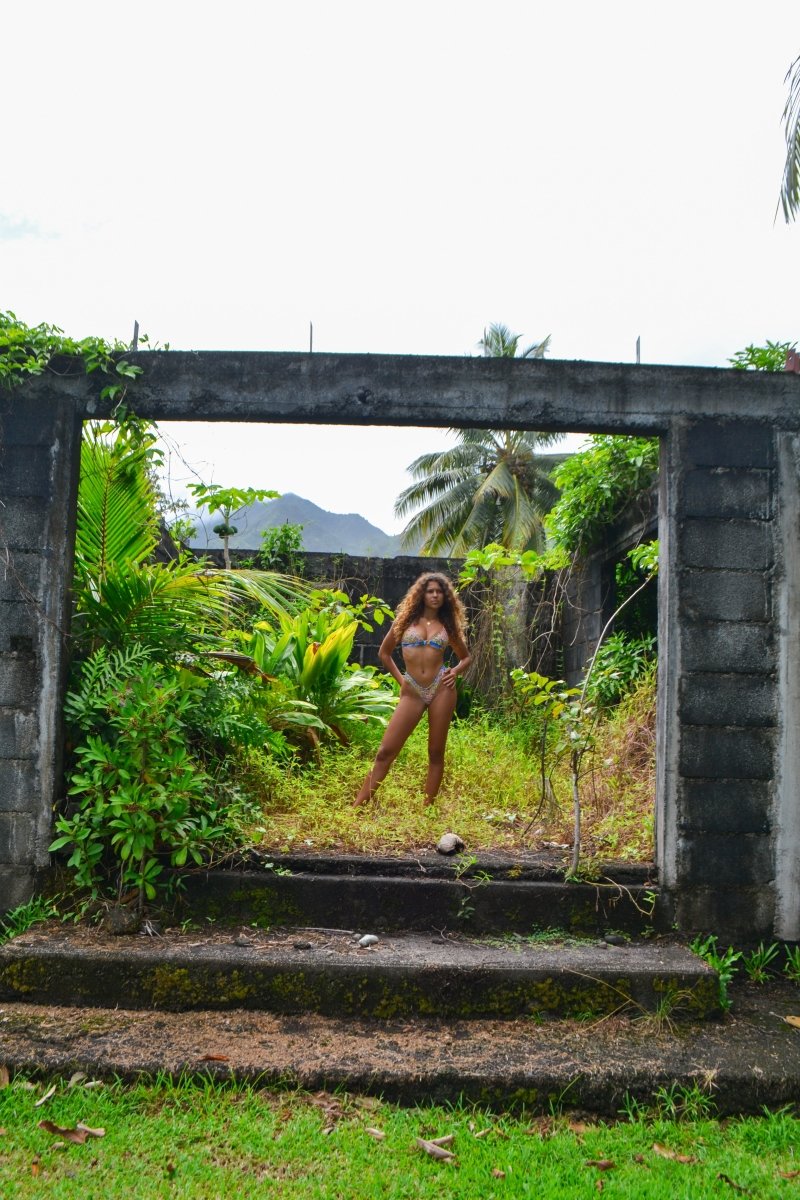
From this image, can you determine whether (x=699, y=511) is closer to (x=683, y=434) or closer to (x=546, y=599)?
(x=683, y=434)

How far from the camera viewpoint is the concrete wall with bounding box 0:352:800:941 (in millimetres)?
4293

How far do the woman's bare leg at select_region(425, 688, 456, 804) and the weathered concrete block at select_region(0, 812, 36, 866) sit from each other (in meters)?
2.28

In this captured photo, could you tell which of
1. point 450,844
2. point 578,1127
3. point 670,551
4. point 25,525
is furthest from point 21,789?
point 670,551

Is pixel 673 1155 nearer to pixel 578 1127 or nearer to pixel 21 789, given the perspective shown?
pixel 578 1127

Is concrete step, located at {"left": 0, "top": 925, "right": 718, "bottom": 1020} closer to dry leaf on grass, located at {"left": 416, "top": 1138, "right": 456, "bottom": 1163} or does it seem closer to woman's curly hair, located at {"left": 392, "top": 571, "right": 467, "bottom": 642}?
dry leaf on grass, located at {"left": 416, "top": 1138, "right": 456, "bottom": 1163}

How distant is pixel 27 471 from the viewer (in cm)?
445

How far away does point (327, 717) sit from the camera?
6.92 metres

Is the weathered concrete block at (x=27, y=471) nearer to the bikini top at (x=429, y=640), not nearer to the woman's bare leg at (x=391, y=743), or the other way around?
the bikini top at (x=429, y=640)

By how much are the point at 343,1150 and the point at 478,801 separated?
329 centimetres

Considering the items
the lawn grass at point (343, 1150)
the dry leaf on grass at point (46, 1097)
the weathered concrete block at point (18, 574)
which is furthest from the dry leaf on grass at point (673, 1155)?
the weathered concrete block at point (18, 574)

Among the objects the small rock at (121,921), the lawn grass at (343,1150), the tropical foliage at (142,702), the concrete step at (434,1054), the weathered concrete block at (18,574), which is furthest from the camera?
the weathered concrete block at (18,574)

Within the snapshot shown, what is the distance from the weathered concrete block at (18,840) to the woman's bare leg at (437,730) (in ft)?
7.47

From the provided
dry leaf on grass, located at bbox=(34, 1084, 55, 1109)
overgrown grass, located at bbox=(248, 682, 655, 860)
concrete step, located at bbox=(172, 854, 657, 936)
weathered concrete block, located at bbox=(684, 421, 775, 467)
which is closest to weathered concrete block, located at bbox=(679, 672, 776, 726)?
overgrown grass, located at bbox=(248, 682, 655, 860)

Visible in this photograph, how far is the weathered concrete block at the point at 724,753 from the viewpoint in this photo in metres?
4.32
